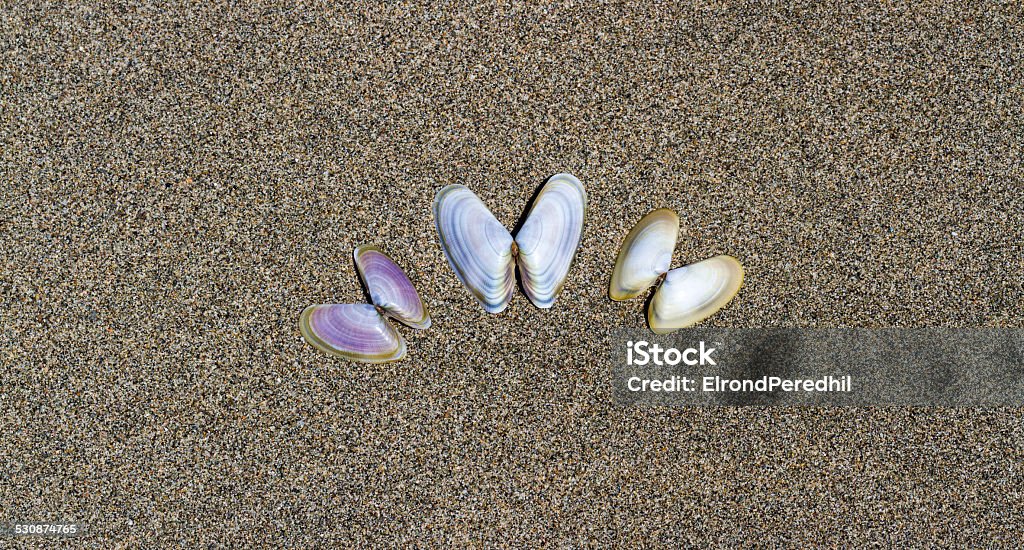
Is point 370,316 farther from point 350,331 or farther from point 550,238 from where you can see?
point 550,238

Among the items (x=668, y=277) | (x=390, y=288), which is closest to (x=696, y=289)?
(x=668, y=277)

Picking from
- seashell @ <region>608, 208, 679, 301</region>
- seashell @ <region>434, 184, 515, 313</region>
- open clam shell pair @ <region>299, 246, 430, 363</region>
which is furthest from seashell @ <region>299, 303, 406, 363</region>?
seashell @ <region>608, 208, 679, 301</region>

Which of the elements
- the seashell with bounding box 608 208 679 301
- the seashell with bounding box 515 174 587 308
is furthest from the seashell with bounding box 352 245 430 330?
the seashell with bounding box 608 208 679 301

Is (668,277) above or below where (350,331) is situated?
above

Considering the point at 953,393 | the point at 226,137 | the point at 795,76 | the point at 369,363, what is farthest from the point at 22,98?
the point at 953,393

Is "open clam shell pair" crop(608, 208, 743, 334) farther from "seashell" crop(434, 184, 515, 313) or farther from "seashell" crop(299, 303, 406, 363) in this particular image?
"seashell" crop(299, 303, 406, 363)

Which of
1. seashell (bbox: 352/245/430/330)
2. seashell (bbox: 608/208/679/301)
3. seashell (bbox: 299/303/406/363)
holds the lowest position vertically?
seashell (bbox: 299/303/406/363)

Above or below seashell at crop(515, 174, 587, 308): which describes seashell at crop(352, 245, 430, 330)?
below
